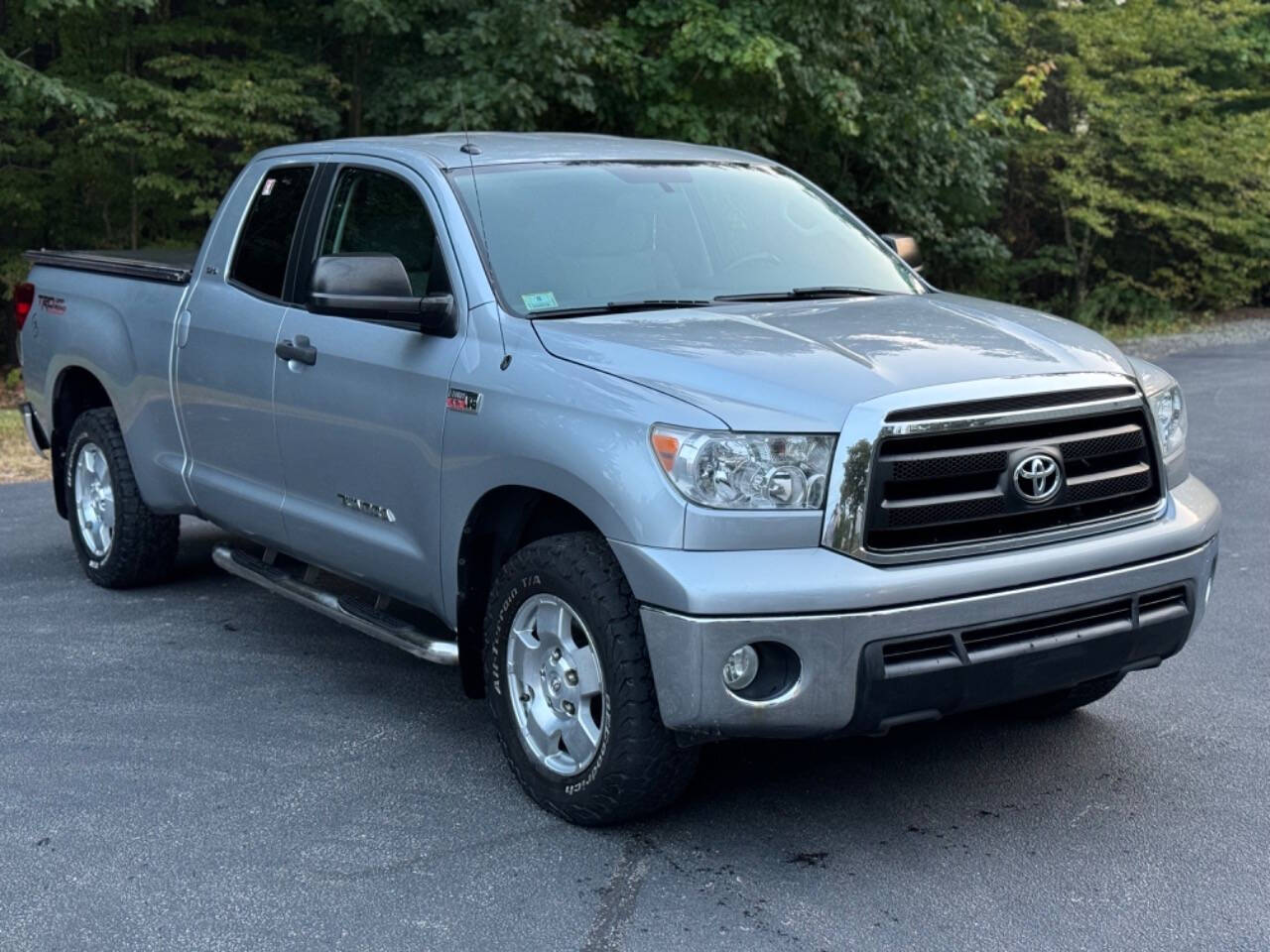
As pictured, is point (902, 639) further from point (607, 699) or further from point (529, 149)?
point (529, 149)

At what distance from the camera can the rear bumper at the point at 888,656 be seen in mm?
3904

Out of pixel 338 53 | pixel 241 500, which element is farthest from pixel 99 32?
pixel 241 500

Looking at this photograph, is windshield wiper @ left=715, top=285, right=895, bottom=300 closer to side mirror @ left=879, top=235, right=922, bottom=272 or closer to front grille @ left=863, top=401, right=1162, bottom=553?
side mirror @ left=879, top=235, right=922, bottom=272

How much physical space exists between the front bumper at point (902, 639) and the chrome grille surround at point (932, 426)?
0.04 m

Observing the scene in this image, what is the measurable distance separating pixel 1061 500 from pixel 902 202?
17.4 meters

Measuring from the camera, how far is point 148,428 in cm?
667

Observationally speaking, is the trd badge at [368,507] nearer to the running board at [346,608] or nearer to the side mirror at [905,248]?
the running board at [346,608]

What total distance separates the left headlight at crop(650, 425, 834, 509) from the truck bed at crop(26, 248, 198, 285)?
3.21 metres

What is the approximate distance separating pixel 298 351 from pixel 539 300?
1062mm

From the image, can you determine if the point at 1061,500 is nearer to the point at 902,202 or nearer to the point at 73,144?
the point at 73,144

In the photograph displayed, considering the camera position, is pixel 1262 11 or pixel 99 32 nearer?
pixel 99 32

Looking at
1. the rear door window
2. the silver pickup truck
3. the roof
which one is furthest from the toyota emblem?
the rear door window

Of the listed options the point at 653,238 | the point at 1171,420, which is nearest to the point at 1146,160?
the point at 653,238

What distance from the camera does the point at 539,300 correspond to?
489cm
